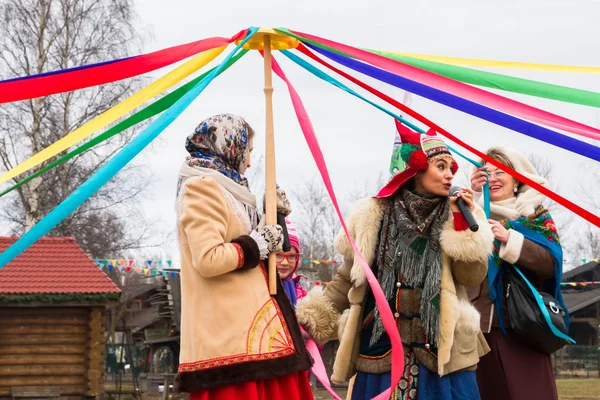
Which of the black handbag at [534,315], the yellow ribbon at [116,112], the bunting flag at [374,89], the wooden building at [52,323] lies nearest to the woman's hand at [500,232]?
the black handbag at [534,315]

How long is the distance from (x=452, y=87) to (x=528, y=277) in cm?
186

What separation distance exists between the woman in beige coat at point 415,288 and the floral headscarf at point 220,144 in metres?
0.98

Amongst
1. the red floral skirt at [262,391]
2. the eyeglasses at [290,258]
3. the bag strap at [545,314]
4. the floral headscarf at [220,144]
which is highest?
the floral headscarf at [220,144]

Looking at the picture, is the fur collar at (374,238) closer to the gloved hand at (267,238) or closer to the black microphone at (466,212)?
the black microphone at (466,212)

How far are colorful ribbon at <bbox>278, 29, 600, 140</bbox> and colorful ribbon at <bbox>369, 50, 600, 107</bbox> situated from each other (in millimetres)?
37

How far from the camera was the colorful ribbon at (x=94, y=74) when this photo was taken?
392 cm

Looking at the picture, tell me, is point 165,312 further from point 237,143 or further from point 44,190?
point 237,143

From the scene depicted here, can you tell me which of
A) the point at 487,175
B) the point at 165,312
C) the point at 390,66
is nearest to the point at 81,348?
the point at 165,312

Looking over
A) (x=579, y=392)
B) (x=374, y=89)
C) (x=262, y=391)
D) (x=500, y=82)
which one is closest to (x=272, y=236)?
(x=262, y=391)

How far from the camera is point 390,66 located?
4359mm

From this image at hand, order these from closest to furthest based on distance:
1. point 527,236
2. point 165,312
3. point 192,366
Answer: point 192,366 → point 527,236 → point 165,312

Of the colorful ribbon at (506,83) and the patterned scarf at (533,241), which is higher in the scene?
the colorful ribbon at (506,83)

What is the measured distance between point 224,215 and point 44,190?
18.5m

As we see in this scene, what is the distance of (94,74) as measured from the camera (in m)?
4.14
